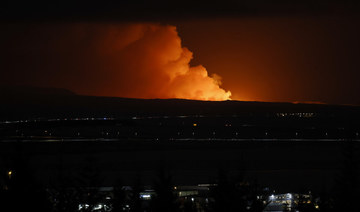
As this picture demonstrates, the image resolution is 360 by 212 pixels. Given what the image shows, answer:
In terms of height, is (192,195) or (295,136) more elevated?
(295,136)

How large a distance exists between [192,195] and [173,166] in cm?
1576

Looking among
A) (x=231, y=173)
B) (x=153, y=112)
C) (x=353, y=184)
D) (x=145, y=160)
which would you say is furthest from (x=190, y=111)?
(x=353, y=184)

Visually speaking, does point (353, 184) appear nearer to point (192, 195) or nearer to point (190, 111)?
point (192, 195)

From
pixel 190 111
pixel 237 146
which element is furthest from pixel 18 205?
pixel 190 111

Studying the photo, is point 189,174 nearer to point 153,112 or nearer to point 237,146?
point 237,146

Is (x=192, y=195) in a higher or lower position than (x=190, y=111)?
lower

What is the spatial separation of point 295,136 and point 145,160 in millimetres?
33528

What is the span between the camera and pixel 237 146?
253ft

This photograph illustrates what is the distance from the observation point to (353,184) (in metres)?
30.6

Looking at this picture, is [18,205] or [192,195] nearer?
[18,205]

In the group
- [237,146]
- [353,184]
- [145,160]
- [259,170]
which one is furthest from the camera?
[237,146]

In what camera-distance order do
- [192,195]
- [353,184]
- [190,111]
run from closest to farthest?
[353,184], [192,195], [190,111]

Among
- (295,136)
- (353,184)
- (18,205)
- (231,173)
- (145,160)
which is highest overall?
(295,136)

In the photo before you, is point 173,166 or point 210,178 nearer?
point 210,178
